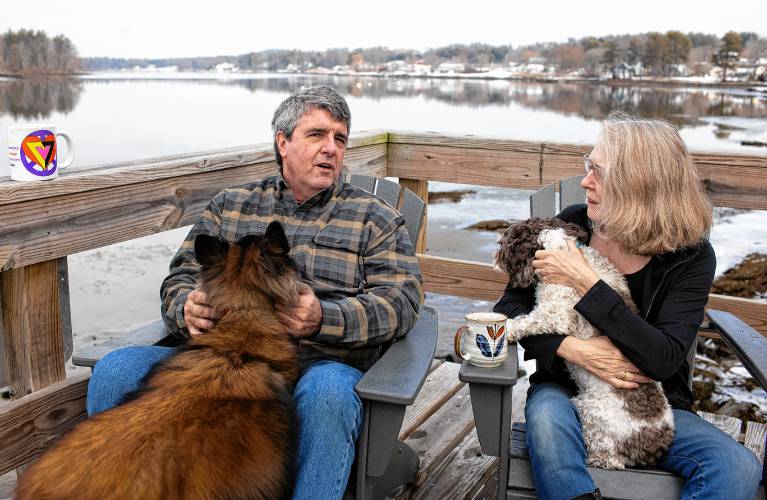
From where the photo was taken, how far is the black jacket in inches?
85.4

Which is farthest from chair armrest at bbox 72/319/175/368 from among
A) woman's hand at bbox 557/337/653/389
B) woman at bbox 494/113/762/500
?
woman's hand at bbox 557/337/653/389

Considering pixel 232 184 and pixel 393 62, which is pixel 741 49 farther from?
pixel 232 184

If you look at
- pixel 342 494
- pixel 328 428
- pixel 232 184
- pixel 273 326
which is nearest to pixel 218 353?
pixel 273 326

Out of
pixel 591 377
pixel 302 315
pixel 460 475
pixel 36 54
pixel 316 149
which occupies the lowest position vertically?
pixel 460 475

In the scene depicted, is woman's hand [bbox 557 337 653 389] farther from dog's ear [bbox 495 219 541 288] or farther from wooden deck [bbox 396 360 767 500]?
wooden deck [bbox 396 360 767 500]

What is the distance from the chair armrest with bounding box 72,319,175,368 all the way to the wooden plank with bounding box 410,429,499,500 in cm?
117

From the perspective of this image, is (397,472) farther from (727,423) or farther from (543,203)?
(727,423)

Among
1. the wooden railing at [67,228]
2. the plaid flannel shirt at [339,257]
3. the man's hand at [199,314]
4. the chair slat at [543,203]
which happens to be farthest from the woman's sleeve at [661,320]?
the wooden railing at [67,228]

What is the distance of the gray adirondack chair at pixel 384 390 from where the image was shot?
2033mm

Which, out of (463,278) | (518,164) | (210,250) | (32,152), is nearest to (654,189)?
(210,250)

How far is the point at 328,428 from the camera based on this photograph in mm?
2045

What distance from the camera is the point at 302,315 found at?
2193 mm

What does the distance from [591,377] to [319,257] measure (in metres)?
Answer: 1.06

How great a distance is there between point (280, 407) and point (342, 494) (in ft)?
Result: 1.18
